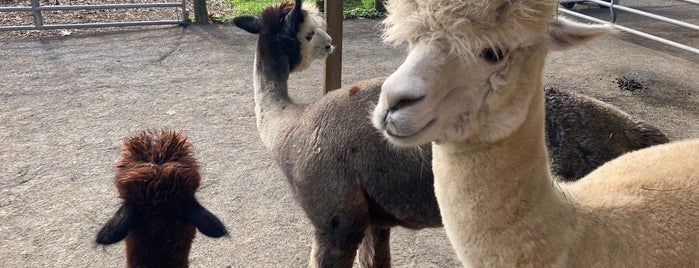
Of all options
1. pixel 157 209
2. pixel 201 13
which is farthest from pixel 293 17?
pixel 201 13

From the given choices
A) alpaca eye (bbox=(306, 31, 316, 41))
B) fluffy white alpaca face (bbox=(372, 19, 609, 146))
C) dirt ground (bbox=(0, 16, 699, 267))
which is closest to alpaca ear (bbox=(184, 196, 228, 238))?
fluffy white alpaca face (bbox=(372, 19, 609, 146))

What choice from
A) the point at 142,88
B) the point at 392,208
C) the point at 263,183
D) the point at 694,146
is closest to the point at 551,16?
the point at 694,146

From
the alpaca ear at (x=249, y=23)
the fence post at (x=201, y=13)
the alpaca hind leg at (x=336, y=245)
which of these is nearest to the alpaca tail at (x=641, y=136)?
the alpaca hind leg at (x=336, y=245)

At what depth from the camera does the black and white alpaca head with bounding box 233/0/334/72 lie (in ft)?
12.7

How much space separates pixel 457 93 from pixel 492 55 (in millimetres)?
154

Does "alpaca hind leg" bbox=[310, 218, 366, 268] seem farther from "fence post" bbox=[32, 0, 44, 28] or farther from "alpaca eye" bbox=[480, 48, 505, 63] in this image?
"fence post" bbox=[32, 0, 44, 28]

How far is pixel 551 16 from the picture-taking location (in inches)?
75.7

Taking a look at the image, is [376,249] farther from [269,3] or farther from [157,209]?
[269,3]

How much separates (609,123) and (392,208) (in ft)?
3.66

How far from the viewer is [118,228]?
8.07ft

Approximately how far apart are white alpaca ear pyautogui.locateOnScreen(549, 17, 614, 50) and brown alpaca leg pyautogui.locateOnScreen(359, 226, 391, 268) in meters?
1.77

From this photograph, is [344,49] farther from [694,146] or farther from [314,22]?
[694,146]

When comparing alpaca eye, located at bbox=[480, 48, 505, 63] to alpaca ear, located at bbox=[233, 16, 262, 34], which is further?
alpaca ear, located at bbox=[233, 16, 262, 34]

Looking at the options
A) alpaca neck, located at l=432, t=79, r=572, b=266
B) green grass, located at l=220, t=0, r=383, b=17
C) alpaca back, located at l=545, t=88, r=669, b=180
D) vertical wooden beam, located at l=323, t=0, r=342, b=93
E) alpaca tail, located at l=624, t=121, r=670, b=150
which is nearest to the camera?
alpaca neck, located at l=432, t=79, r=572, b=266
